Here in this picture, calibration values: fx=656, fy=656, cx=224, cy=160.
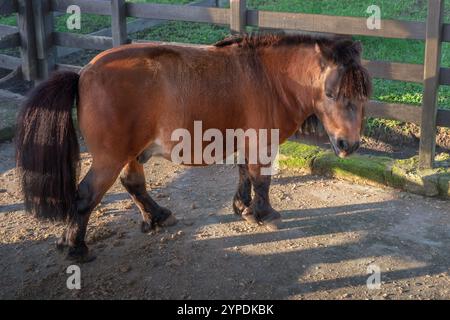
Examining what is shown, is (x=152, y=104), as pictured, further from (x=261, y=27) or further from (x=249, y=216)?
(x=261, y=27)

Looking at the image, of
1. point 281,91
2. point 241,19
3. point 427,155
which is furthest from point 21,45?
point 427,155

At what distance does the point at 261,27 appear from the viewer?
6.43 m

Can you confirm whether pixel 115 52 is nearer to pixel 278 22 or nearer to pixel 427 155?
pixel 278 22

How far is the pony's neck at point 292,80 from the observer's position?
4750 millimetres

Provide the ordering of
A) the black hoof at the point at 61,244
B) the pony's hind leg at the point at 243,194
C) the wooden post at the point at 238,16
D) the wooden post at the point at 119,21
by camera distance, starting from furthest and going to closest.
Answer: the wooden post at the point at 119,21 → the wooden post at the point at 238,16 → the pony's hind leg at the point at 243,194 → the black hoof at the point at 61,244

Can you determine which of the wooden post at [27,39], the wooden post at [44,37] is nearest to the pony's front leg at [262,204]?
the wooden post at [44,37]

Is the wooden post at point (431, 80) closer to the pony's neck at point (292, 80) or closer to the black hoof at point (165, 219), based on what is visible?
the pony's neck at point (292, 80)

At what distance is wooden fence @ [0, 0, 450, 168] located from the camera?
569 cm

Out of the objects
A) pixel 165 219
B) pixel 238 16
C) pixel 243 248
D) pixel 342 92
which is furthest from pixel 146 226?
pixel 238 16

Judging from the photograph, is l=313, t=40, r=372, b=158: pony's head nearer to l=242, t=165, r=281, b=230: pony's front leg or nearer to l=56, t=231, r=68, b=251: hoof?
l=242, t=165, r=281, b=230: pony's front leg

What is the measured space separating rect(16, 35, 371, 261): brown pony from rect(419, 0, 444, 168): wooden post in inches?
55.5

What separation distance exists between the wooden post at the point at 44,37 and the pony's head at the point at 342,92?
4110 mm


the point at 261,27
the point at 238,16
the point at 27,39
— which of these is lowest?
the point at 27,39

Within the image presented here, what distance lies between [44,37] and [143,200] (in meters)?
3.41
